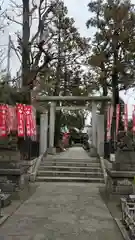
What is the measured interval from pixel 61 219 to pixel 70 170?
857 cm

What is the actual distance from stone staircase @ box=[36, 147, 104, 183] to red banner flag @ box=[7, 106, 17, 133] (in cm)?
292

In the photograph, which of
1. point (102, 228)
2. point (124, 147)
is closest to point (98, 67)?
point (124, 147)

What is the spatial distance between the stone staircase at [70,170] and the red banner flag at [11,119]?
2.92m

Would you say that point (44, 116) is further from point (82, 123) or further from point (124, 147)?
point (82, 123)

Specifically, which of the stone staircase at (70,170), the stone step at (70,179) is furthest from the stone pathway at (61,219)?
the stone staircase at (70,170)

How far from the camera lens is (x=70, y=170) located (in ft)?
52.6

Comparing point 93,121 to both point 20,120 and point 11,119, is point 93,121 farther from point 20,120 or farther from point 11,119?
point 11,119

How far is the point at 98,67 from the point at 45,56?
17.3 feet

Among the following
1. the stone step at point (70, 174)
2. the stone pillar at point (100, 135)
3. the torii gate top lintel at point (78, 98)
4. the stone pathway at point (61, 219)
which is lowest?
the stone pathway at point (61, 219)

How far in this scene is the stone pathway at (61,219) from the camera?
6178mm

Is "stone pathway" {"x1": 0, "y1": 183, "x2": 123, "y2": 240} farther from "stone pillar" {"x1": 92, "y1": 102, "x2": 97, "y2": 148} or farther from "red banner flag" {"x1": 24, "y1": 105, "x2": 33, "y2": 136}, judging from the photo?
"stone pillar" {"x1": 92, "y1": 102, "x2": 97, "y2": 148}

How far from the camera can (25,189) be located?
1115 cm

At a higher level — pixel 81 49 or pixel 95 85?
pixel 81 49

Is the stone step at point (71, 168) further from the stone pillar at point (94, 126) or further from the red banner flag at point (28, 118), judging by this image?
the stone pillar at point (94, 126)
